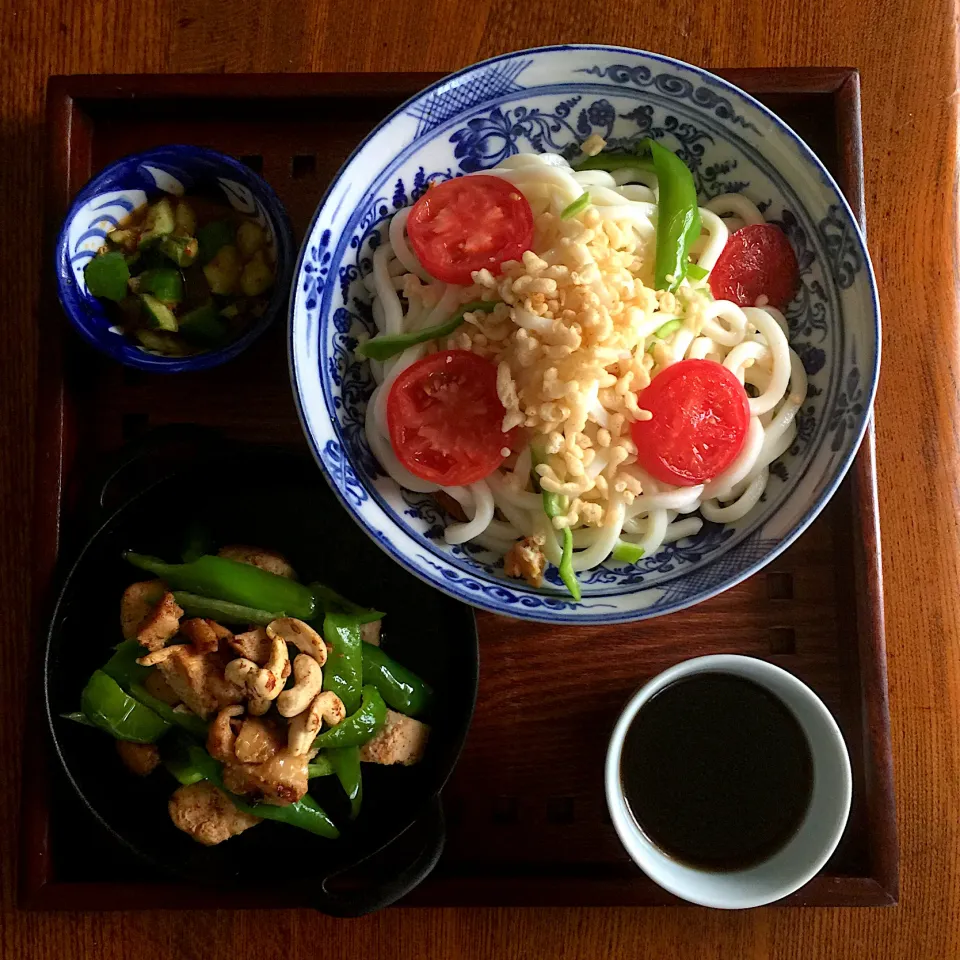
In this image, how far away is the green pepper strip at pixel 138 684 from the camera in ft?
5.26

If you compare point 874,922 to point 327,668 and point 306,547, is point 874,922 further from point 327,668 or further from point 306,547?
point 306,547

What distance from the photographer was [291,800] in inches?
60.0

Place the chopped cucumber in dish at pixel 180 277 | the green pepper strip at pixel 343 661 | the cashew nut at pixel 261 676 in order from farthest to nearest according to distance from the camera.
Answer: the chopped cucumber in dish at pixel 180 277, the green pepper strip at pixel 343 661, the cashew nut at pixel 261 676

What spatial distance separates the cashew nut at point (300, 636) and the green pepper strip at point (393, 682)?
0.12 m

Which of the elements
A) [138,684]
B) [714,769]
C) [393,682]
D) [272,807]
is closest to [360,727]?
[393,682]

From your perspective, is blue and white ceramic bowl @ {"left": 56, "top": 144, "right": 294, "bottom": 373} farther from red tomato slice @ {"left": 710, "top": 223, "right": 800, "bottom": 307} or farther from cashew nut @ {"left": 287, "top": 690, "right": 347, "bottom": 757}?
red tomato slice @ {"left": 710, "top": 223, "right": 800, "bottom": 307}

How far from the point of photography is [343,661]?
5.28 feet

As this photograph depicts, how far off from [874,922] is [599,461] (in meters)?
1.19

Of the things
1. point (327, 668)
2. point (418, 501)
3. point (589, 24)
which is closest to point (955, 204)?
point (589, 24)

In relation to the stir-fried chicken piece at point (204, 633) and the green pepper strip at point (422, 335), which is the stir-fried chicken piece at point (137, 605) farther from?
the green pepper strip at point (422, 335)

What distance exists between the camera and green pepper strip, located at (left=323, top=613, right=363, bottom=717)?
5.26 feet

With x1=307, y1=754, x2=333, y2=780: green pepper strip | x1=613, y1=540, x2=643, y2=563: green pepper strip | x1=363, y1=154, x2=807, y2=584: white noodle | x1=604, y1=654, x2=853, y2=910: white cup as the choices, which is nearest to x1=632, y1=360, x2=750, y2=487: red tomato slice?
x1=363, y1=154, x2=807, y2=584: white noodle

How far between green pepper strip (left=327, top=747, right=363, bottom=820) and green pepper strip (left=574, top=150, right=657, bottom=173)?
4.16ft

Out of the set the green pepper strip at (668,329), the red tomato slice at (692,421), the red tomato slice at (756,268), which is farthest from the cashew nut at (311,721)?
the red tomato slice at (756,268)
